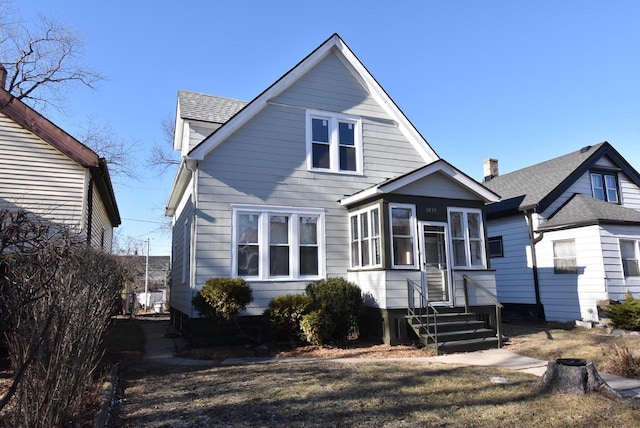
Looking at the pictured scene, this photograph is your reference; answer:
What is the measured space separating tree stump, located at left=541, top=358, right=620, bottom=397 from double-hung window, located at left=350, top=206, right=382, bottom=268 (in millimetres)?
5160

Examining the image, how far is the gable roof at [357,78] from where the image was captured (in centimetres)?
1120

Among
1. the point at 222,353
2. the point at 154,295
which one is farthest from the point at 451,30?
the point at 154,295

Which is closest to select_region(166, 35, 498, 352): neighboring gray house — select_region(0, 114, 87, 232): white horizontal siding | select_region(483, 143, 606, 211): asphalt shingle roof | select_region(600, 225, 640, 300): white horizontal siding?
select_region(0, 114, 87, 232): white horizontal siding

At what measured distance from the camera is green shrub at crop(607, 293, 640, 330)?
458 inches

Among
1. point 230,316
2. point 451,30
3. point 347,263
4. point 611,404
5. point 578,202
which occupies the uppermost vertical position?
point 451,30

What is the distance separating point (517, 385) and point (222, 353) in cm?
608

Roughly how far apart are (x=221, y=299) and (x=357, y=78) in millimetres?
7959

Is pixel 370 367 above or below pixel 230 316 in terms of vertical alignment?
below

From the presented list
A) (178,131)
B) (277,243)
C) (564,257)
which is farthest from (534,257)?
(178,131)

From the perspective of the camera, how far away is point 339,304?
10.5 m

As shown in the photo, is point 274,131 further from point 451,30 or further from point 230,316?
point 451,30

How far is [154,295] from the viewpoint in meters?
40.0

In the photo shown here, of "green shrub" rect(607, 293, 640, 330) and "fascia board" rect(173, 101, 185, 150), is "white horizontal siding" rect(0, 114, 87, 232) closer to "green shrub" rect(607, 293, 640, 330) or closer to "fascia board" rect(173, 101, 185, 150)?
"fascia board" rect(173, 101, 185, 150)

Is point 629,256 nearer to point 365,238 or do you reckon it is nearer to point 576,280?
point 576,280
